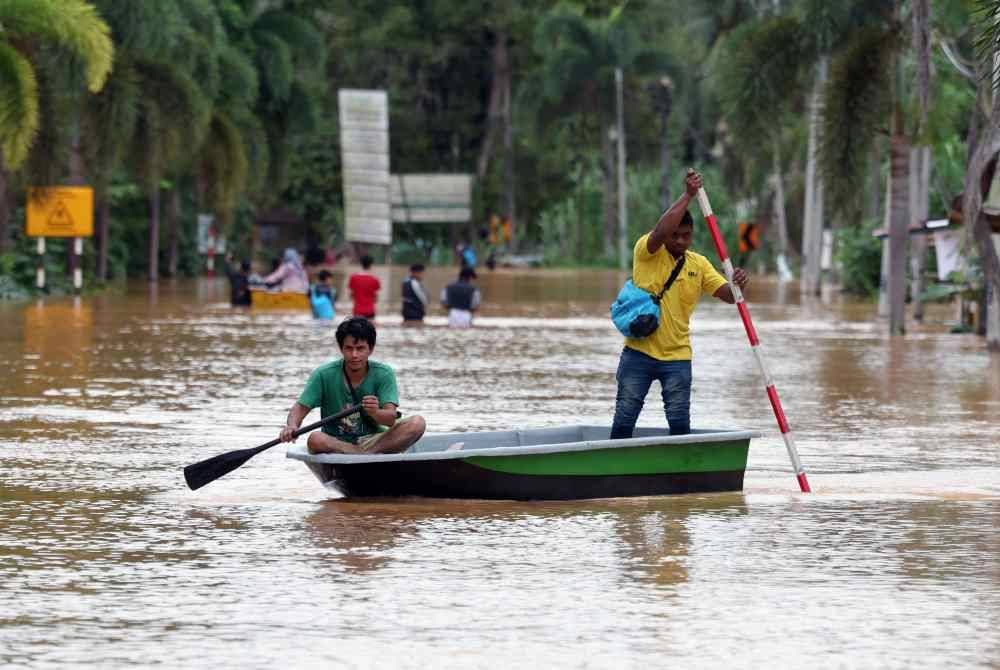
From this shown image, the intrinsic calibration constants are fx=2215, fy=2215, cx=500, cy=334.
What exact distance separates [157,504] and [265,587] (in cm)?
304

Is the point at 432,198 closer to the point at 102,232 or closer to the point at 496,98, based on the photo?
the point at 496,98

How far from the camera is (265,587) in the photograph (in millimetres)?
9211

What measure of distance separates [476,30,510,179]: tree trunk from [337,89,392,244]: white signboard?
1130 cm

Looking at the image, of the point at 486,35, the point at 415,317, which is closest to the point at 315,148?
the point at 486,35

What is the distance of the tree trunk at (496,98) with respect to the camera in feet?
331

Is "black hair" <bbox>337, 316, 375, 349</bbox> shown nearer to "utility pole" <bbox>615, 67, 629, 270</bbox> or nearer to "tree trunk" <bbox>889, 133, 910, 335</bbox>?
"tree trunk" <bbox>889, 133, 910, 335</bbox>

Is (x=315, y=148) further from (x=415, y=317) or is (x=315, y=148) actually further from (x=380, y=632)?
(x=380, y=632)

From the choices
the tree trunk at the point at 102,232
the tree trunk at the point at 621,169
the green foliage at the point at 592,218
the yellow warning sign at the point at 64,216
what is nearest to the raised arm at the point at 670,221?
the yellow warning sign at the point at 64,216

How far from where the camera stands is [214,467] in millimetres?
12273

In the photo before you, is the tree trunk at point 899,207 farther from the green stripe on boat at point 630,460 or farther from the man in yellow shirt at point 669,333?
the green stripe on boat at point 630,460

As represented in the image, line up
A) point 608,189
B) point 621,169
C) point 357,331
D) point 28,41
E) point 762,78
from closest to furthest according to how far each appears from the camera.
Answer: point 357,331, point 762,78, point 28,41, point 621,169, point 608,189

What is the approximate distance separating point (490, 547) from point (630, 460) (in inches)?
72.2

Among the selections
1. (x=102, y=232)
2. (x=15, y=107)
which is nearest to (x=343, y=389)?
(x=15, y=107)

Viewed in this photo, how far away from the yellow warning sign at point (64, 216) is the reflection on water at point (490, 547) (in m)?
26.6
